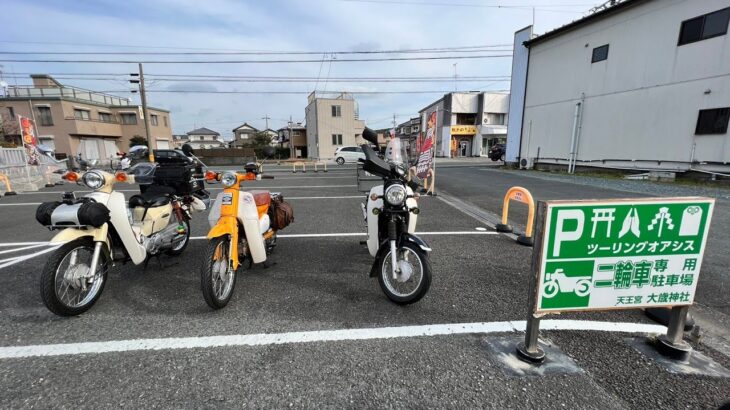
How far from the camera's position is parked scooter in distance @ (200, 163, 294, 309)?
101 inches

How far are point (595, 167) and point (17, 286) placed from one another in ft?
59.7

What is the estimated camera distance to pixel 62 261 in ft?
8.09

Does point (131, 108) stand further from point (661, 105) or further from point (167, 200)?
point (661, 105)

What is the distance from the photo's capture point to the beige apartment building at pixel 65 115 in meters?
27.2

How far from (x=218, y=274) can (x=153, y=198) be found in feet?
4.74

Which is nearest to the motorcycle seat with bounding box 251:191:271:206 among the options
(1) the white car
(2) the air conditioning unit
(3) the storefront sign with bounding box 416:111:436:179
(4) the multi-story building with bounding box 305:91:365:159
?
(3) the storefront sign with bounding box 416:111:436:179

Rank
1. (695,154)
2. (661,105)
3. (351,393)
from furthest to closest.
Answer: (661,105), (695,154), (351,393)

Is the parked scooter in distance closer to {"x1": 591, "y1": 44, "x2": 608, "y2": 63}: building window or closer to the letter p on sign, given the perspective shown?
the letter p on sign

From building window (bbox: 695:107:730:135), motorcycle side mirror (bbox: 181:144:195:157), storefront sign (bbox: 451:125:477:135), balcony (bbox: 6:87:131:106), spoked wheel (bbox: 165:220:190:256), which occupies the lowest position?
spoked wheel (bbox: 165:220:190:256)

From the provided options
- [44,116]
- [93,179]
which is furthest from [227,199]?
[44,116]

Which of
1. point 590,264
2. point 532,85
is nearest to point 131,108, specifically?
point 532,85

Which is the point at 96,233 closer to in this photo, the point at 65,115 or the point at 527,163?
the point at 527,163

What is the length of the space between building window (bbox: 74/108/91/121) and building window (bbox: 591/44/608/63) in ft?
128

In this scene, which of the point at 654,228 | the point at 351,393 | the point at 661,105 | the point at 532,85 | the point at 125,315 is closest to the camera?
the point at 351,393
